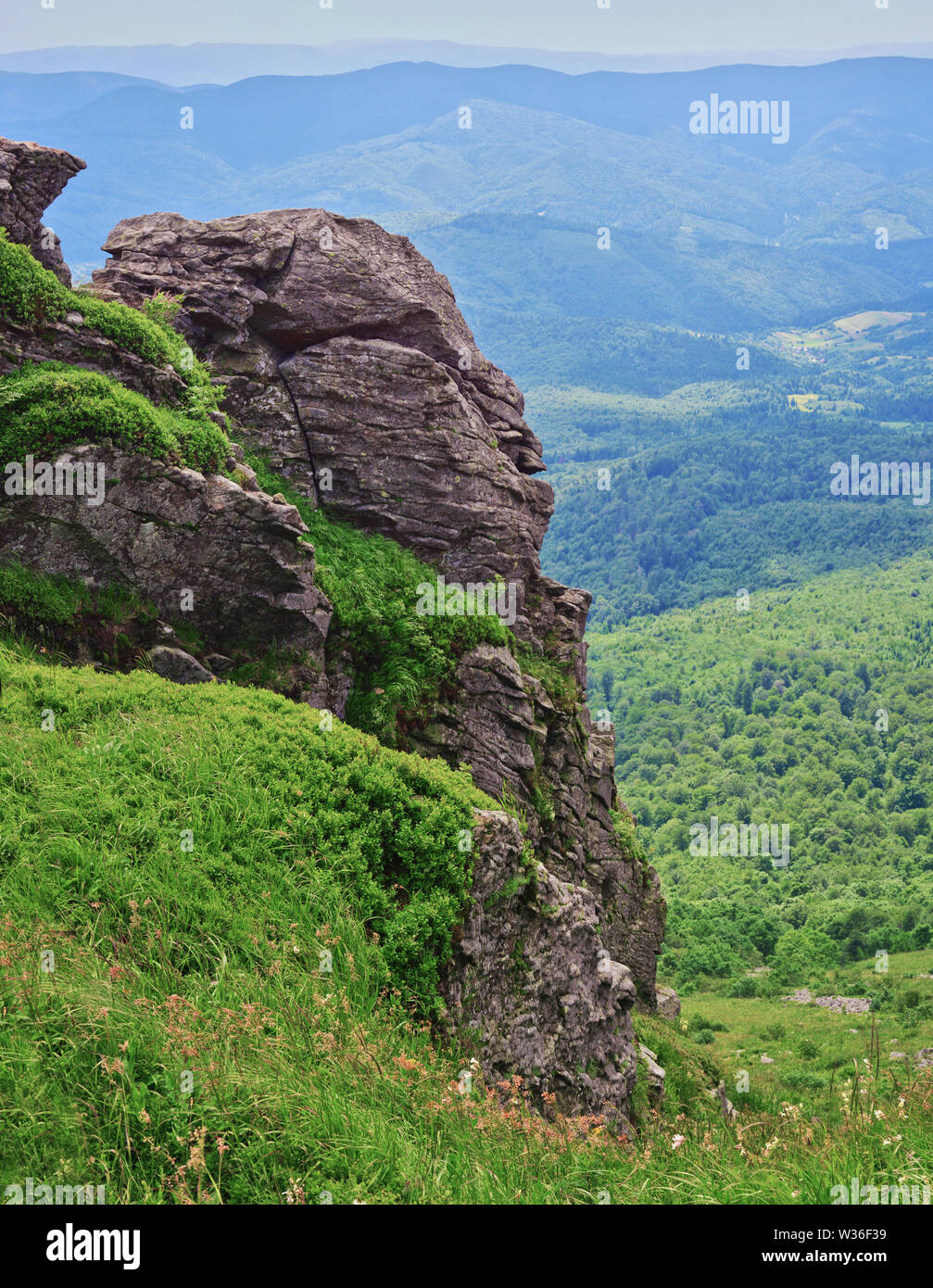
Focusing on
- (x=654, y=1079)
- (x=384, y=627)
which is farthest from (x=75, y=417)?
(x=654, y=1079)

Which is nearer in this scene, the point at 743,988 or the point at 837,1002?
the point at 837,1002

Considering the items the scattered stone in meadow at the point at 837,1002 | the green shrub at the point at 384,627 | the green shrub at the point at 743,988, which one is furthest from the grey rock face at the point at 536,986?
the green shrub at the point at 743,988

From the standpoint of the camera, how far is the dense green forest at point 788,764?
274 ft

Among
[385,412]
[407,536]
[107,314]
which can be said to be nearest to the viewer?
[107,314]

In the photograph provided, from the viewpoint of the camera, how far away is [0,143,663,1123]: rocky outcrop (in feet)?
34.8

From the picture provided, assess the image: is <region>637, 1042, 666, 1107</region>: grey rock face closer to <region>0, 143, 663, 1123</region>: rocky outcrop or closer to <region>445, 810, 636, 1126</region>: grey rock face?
<region>0, 143, 663, 1123</region>: rocky outcrop

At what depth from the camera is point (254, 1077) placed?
5473mm

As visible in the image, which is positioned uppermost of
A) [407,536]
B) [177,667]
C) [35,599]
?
[407,536]

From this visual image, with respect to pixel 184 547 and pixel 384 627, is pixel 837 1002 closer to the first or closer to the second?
pixel 384 627

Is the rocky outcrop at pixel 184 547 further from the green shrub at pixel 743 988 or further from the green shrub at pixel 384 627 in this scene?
the green shrub at pixel 743 988

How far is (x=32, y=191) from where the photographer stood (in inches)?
517

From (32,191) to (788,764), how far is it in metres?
119

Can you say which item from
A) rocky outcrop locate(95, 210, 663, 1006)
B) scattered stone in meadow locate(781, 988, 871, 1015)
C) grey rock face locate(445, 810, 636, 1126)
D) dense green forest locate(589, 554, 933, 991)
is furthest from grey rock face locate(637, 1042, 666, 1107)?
dense green forest locate(589, 554, 933, 991)

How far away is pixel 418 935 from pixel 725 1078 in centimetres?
1429
